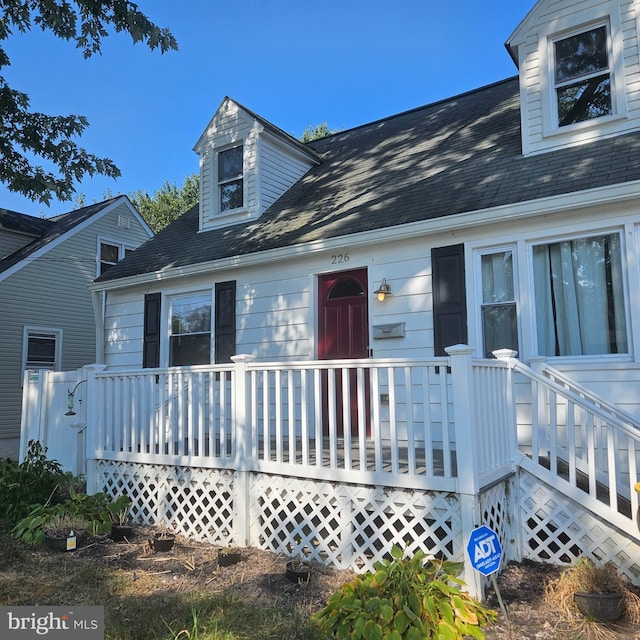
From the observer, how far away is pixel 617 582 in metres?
3.37

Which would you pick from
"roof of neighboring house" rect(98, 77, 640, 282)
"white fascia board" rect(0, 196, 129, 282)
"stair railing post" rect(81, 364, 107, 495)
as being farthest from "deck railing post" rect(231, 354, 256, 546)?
"white fascia board" rect(0, 196, 129, 282)

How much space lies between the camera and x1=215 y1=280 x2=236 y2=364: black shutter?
782cm

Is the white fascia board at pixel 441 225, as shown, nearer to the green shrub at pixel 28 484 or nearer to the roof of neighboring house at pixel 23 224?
the green shrub at pixel 28 484

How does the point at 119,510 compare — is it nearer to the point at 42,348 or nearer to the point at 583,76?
the point at 583,76

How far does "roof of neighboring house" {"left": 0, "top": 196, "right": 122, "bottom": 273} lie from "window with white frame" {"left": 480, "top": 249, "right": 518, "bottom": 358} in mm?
12988

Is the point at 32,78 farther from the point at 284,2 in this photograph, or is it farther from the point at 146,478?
the point at 146,478

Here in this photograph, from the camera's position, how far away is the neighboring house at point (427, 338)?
4.08m

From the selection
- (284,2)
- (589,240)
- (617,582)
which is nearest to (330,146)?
(284,2)

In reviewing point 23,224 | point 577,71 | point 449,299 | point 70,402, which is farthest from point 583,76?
point 23,224

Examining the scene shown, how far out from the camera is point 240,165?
912 cm

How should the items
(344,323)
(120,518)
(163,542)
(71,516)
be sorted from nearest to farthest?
(163,542) → (71,516) → (120,518) → (344,323)

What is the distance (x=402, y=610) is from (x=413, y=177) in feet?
19.0

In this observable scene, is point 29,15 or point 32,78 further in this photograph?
point 32,78

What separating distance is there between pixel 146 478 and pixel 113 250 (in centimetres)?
1286
